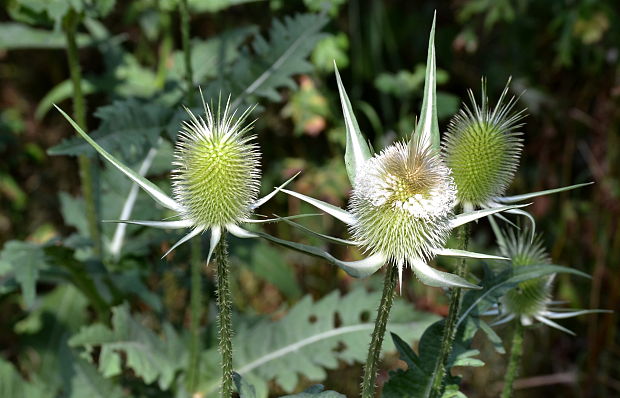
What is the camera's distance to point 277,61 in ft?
8.95

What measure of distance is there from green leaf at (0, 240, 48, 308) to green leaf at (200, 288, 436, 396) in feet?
2.54

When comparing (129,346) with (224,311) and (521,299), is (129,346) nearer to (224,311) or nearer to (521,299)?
(224,311)

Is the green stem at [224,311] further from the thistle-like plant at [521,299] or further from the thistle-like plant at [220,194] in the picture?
the thistle-like plant at [521,299]

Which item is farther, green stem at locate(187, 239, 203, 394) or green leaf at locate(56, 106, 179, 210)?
green stem at locate(187, 239, 203, 394)

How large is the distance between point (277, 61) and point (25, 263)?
1.22 m

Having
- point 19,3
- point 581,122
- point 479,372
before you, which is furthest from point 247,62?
point 581,122

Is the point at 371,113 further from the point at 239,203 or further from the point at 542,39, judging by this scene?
the point at 239,203

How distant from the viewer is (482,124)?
5.11 feet

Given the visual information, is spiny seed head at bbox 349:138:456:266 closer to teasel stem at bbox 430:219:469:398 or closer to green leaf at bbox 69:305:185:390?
teasel stem at bbox 430:219:469:398

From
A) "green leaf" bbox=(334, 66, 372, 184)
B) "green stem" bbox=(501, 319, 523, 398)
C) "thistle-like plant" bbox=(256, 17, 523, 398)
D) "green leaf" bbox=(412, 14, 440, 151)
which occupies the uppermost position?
"green leaf" bbox=(412, 14, 440, 151)

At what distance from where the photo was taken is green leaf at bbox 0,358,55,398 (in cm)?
258

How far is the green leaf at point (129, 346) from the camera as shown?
2.48 m

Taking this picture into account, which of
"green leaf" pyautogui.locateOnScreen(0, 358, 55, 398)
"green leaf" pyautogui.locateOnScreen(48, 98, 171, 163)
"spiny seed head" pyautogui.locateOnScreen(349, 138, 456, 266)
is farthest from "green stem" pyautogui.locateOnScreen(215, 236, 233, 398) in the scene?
"green leaf" pyautogui.locateOnScreen(0, 358, 55, 398)

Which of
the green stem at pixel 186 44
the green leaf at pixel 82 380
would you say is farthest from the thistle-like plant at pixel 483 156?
the green leaf at pixel 82 380
